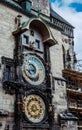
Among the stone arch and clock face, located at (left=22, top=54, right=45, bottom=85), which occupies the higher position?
the stone arch

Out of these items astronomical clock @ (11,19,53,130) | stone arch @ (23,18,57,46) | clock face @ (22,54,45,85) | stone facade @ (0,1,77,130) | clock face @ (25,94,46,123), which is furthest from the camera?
→ stone arch @ (23,18,57,46)

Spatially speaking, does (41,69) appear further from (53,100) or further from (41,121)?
(41,121)

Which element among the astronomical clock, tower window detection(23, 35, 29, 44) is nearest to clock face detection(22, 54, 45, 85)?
the astronomical clock

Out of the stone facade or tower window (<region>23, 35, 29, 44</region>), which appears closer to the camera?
the stone facade

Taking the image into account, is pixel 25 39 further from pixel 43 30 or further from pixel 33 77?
pixel 33 77

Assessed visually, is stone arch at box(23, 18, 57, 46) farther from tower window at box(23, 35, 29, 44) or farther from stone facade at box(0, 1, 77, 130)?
tower window at box(23, 35, 29, 44)

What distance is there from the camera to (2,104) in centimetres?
2148

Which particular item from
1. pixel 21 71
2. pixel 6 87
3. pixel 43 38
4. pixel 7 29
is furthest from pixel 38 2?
pixel 6 87

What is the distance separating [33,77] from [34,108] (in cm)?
263

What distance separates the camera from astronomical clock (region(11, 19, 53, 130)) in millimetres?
22688

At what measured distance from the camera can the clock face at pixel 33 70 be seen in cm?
2408

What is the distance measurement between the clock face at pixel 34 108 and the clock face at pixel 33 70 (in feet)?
4.53

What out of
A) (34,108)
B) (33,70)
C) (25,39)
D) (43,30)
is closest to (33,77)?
(33,70)

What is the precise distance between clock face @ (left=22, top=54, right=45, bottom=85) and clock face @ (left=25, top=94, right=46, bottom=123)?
4.53 feet
